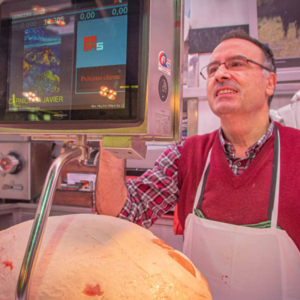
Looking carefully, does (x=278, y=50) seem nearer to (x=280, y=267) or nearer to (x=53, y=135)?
(x=280, y=267)

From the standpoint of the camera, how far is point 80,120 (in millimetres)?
466

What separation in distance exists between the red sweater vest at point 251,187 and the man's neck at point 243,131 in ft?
0.23

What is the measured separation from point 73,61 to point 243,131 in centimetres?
98

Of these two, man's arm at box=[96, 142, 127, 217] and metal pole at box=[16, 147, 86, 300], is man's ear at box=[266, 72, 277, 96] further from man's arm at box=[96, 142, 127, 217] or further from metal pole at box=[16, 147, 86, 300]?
metal pole at box=[16, 147, 86, 300]

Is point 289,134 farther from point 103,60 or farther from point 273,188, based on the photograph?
point 103,60

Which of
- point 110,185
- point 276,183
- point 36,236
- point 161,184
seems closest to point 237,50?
point 276,183

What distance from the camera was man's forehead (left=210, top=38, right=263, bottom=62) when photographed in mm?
1217

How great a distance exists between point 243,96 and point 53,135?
0.94 m

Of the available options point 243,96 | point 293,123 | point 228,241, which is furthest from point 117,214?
point 293,123

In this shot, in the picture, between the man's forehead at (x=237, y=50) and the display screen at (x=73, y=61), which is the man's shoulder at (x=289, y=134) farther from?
the display screen at (x=73, y=61)

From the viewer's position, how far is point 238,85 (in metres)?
1.17

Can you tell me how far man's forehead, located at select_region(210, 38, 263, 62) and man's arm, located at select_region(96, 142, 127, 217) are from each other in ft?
2.52

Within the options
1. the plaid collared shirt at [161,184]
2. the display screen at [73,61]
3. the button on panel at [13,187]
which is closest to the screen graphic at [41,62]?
the display screen at [73,61]

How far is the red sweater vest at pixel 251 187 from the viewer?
107cm
